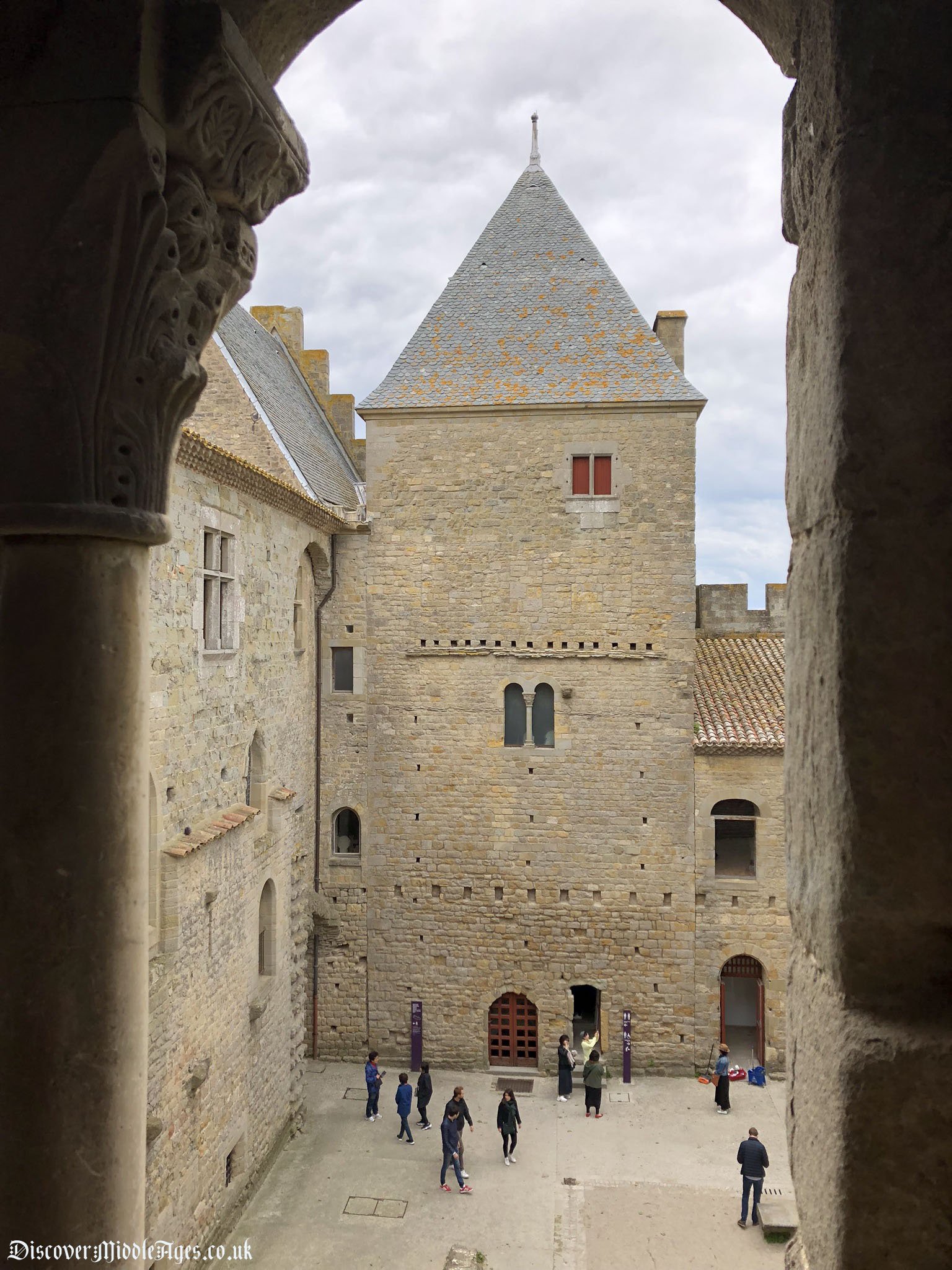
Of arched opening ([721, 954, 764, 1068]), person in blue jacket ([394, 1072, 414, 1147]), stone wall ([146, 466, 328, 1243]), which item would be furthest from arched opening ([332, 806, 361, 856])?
arched opening ([721, 954, 764, 1068])

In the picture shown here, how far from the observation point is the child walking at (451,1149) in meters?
10.6

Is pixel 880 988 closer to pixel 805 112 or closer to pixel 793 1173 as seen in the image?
pixel 793 1173

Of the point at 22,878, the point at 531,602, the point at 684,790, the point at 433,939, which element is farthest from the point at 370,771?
the point at 22,878

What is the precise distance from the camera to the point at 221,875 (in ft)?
31.7

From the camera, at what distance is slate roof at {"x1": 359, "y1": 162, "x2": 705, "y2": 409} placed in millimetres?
14461

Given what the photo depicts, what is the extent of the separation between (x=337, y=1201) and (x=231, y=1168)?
4.38ft

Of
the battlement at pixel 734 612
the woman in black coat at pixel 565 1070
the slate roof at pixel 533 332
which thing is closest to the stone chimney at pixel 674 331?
the slate roof at pixel 533 332

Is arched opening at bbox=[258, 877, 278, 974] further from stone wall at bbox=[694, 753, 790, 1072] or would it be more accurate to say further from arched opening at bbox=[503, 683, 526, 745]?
stone wall at bbox=[694, 753, 790, 1072]

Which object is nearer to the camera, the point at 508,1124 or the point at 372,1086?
the point at 508,1124

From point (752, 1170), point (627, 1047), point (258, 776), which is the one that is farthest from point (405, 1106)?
point (258, 776)

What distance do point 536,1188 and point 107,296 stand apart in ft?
37.9

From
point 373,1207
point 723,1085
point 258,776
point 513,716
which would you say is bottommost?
point 373,1207

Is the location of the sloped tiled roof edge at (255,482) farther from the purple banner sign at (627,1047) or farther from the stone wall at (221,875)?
the purple banner sign at (627,1047)

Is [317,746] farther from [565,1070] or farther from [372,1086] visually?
[565,1070]
